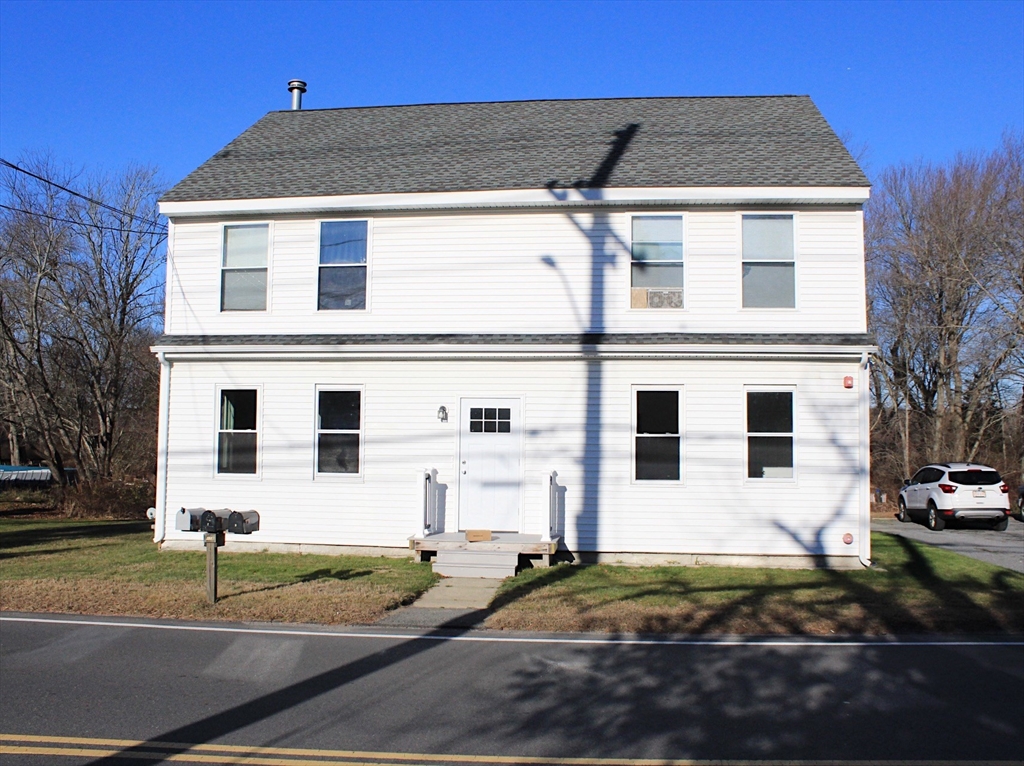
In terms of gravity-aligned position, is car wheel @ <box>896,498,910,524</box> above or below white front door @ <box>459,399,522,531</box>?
below

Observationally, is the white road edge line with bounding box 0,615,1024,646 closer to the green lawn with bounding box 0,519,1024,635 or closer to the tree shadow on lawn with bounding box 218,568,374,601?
the green lawn with bounding box 0,519,1024,635

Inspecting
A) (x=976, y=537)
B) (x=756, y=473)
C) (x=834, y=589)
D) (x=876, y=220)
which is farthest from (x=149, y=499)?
(x=876, y=220)

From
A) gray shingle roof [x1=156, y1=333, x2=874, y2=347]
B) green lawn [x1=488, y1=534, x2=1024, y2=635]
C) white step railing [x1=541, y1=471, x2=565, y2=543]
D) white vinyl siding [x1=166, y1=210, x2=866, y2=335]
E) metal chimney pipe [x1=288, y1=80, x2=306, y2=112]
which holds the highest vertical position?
metal chimney pipe [x1=288, y1=80, x2=306, y2=112]

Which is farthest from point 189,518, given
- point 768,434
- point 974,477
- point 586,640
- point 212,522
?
point 974,477

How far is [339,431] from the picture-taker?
49.4ft

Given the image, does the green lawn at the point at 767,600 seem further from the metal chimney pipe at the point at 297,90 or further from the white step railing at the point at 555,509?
the metal chimney pipe at the point at 297,90

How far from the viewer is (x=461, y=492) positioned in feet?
47.9

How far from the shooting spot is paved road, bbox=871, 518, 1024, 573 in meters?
16.3

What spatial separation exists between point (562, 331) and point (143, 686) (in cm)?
918

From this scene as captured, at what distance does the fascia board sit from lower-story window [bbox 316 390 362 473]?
3.35m

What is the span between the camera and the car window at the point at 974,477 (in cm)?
2317

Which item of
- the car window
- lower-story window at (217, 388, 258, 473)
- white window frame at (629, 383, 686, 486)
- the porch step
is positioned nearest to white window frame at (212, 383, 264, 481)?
lower-story window at (217, 388, 258, 473)

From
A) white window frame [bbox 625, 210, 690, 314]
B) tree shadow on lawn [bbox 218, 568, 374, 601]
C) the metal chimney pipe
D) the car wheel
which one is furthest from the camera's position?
the car wheel

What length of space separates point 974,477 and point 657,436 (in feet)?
44.6
